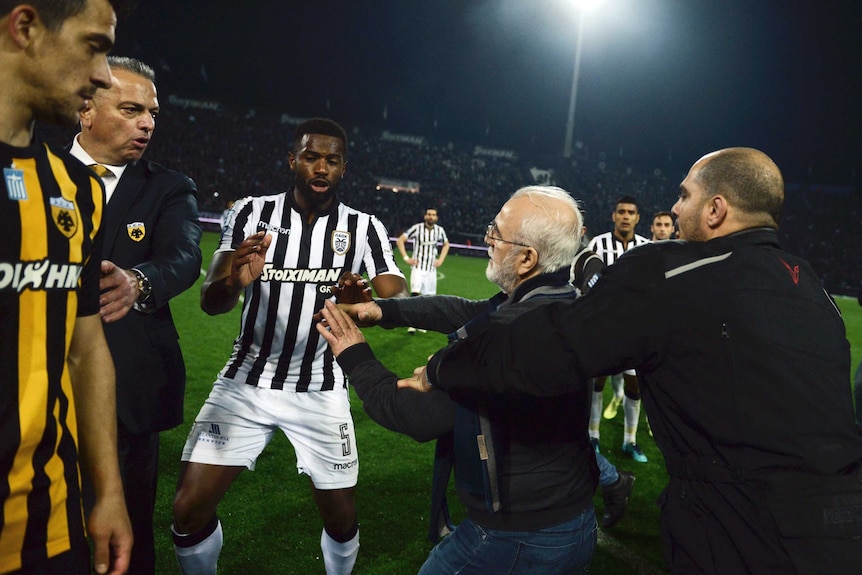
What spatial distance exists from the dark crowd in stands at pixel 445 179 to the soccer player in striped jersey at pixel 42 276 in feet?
98.3

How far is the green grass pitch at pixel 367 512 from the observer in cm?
379

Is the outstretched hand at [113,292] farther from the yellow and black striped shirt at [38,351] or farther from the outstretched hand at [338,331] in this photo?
the outstretched hand at [338,331]

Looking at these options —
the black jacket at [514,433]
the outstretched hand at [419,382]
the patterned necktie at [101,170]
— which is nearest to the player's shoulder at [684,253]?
the black jacket at [514,433]

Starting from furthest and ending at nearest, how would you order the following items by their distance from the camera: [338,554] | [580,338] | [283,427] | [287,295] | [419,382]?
[287,295] → [283,427] → [338,554] → [419,382] → [580,338]

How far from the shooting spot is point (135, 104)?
267 cm

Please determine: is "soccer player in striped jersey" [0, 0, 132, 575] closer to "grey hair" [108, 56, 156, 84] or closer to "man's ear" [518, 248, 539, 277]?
"grey hair" [108, 56, 156, 84]

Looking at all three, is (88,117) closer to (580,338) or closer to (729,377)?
(580,338)

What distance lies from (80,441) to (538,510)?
149 centimetres

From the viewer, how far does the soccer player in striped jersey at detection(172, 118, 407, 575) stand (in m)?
3.14

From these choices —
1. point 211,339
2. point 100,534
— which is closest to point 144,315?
point 100,534

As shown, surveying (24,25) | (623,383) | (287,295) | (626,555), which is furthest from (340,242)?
(623,383)

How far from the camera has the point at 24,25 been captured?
139 centimetres

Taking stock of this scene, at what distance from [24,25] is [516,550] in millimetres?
2120

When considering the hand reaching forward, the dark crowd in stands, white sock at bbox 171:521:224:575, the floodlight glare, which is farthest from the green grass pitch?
the floodlight glare
